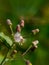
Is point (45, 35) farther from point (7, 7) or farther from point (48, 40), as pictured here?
point (7, 7)

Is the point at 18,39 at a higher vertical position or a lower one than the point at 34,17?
lower

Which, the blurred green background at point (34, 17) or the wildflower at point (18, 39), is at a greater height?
the blurred green background at point (34, 17)

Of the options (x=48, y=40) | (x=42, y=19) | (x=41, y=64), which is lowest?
(x=41, y=64)

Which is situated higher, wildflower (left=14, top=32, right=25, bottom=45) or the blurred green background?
the blurred green background

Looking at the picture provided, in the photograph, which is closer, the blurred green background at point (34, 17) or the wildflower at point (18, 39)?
the wildflower at point (18, 39)

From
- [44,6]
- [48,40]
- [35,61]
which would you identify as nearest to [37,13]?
[44,6]

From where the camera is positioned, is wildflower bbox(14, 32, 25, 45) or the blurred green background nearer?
wildflower bbox(14, 32, 25, 45)

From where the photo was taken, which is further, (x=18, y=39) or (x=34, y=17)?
(x=34, y=17)

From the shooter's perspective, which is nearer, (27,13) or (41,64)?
(41,64)
